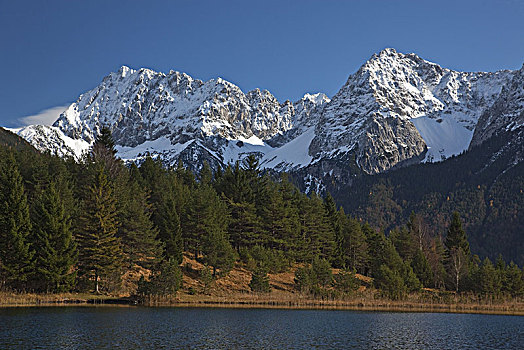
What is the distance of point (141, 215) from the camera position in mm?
76250

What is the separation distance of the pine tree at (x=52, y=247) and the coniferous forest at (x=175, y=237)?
130 millimetres

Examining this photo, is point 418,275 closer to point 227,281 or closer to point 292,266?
point 292,266

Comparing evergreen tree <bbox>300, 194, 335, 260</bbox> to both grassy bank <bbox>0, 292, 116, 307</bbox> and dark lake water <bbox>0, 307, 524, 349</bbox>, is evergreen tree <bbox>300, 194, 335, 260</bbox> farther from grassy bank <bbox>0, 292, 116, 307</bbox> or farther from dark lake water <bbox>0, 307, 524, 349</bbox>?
grassy bank <bbox>0, 292, 116, 307</bbox>

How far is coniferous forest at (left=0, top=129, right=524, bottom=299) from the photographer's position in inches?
2569

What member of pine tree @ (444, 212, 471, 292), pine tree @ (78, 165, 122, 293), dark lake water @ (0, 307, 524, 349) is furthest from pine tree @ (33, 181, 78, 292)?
pine tree @ (444, 212, 471, 292)

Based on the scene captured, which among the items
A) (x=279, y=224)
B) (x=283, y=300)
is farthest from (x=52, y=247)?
(x=279, y=224)

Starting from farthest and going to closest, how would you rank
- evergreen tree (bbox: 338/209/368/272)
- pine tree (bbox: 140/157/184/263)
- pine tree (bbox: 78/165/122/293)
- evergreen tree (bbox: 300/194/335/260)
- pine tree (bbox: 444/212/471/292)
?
evergreen tree (bbox: 338/209/368/272) < evergreen tree (bbox: 300/194/335/260) < pine tree (bbox: 444/212/471/292) < pine tree (bbox: 140/157/184/263) < pine tree (bbox: 78/165/122/293)

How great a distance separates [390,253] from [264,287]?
28.4 metres

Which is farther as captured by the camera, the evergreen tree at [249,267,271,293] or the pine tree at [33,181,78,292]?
the evergreen tree at [249,267,271,293]

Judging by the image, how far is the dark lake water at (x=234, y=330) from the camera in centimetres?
3894

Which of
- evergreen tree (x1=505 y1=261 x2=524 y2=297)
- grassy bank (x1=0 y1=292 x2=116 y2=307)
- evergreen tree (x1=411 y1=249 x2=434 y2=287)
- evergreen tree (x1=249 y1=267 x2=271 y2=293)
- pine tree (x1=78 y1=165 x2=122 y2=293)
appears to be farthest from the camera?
evergreen tree (x1=411 y1=249 x2=434 y2=287)

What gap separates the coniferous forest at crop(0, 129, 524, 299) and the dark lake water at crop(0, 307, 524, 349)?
35.1ft

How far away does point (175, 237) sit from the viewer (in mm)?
82438

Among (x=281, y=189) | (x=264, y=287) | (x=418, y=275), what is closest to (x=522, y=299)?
(x=418, y=275)
